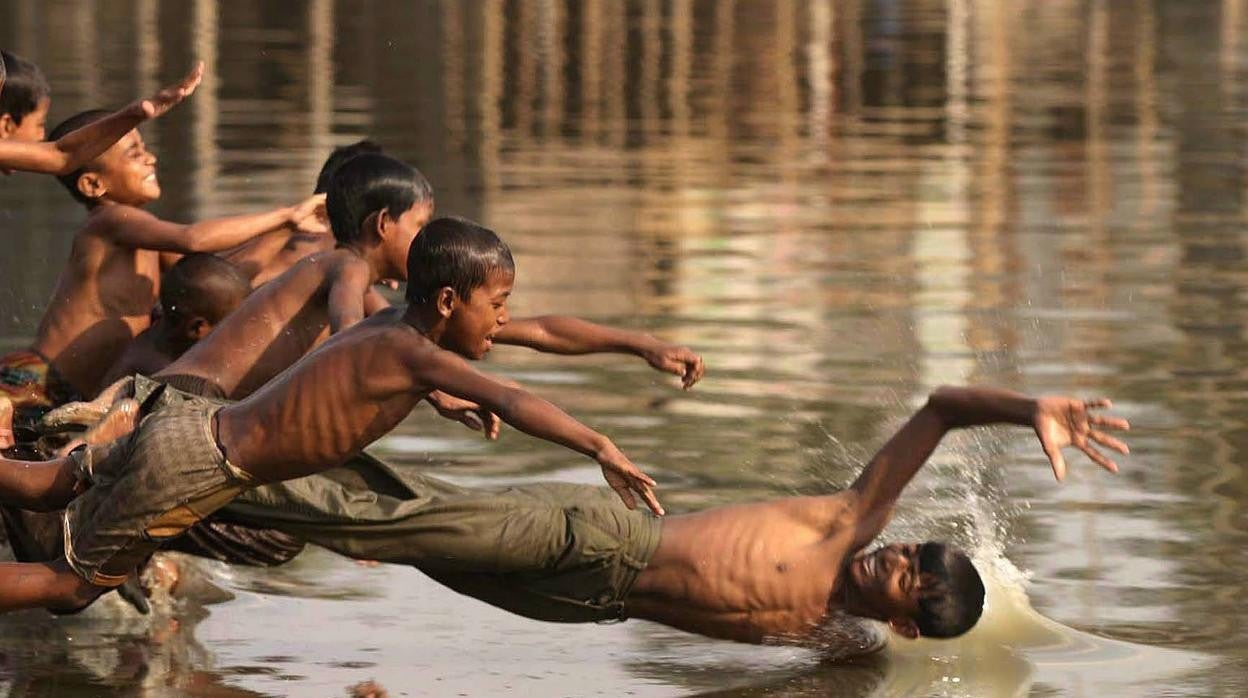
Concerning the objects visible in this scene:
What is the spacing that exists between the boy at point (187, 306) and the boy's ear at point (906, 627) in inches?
86.0

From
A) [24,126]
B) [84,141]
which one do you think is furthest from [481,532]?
[24,126]

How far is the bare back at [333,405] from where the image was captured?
5648 mm

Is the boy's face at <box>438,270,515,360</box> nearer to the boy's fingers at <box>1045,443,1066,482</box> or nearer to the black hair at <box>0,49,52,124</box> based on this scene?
the boy's fingers at <box>1045,443,1066,482</box>

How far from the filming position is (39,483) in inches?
240

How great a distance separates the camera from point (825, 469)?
8.19 meters

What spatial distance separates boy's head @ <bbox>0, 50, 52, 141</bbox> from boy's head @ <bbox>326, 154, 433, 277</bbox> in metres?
1.46

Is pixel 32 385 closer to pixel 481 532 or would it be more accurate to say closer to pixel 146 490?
pixel 146 490

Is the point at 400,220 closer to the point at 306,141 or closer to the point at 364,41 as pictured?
the point at 306,141

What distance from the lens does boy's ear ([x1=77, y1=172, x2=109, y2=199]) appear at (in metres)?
7.40

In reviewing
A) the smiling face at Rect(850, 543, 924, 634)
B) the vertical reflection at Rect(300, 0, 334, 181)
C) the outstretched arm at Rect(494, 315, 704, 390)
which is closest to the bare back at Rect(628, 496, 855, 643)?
the smiling face at Rect(850, 543, 924, 634)

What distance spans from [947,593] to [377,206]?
1870 mm

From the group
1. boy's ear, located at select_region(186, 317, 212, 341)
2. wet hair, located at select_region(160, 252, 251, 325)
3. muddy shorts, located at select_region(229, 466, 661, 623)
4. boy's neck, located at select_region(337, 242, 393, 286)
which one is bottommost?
muddy shorts, located at select_region(229, 466, 661, 623)

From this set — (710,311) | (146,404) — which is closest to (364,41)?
(710,311)

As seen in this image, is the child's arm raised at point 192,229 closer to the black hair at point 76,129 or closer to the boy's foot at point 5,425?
the black hair at point 76,129
